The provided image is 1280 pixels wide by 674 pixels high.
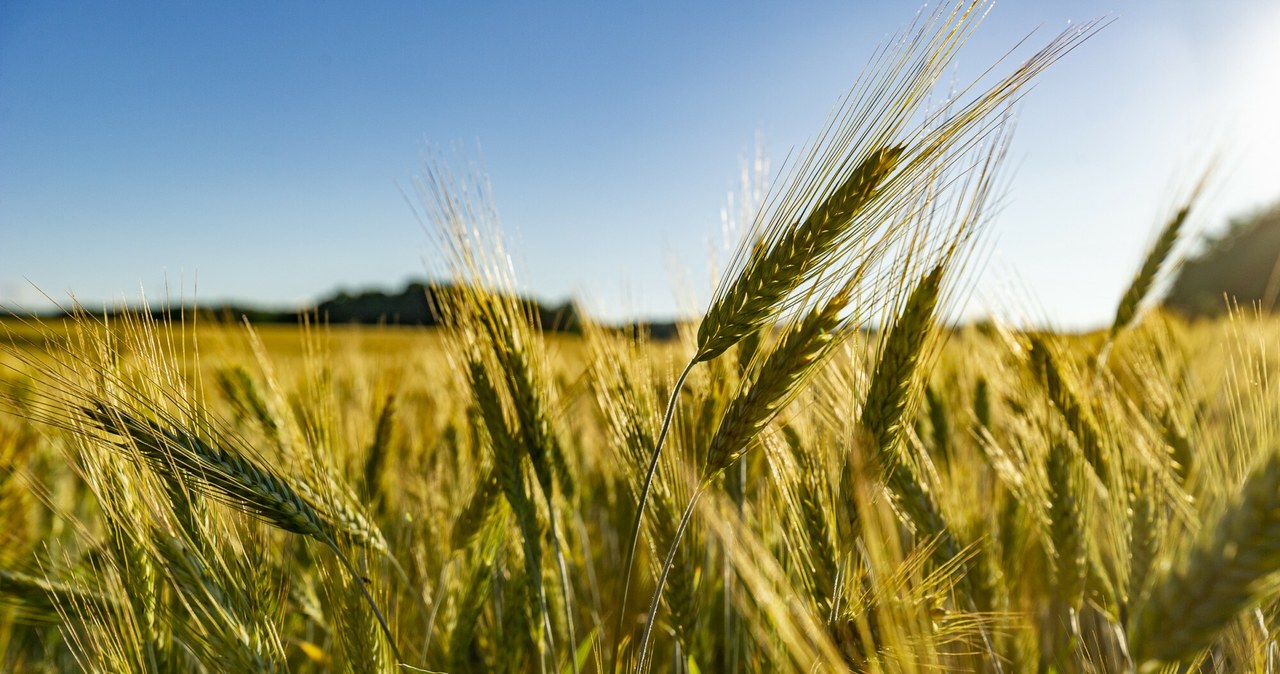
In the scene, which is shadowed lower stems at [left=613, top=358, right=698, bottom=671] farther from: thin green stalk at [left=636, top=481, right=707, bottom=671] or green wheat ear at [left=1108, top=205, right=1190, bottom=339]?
green wheat ear at [left=1108, top=205, right=1190, bottom=339]

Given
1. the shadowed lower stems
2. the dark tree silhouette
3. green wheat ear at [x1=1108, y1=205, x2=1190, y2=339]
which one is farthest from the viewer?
the dark tree silhouette

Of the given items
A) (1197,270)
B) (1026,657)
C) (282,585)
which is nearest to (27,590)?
(282,585)

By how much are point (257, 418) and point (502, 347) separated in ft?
4.28

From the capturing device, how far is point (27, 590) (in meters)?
1.38

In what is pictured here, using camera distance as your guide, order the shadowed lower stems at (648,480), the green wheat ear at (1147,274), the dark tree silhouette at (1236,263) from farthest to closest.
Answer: the dark tree silhouette at (1236,263)
the green wheat ear at (1147,274)
the shadowed lower stems at (648,480)

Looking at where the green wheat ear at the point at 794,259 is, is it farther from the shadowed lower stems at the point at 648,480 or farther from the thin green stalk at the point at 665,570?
the thin green stalk at the point at 665,570

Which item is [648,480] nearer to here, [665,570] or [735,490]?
[665,570]

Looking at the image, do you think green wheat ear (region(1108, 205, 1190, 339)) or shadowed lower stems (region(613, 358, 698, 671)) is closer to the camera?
shadowed lower stems (region(613, 358, 698, 671))

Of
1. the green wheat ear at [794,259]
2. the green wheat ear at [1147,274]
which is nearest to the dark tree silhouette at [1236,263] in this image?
the green wheat ear at [1147,274]

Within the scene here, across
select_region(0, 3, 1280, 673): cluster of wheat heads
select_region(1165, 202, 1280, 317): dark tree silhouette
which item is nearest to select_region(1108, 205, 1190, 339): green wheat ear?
select_region(0, 3, 1280, 673): cluster of wheat heads

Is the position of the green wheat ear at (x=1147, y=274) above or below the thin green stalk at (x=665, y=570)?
above

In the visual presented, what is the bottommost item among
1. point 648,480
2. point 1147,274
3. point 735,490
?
point 735,490

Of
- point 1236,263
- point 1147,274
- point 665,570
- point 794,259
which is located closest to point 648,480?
point 665,570

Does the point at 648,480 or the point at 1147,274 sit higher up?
the point at 1147,274
